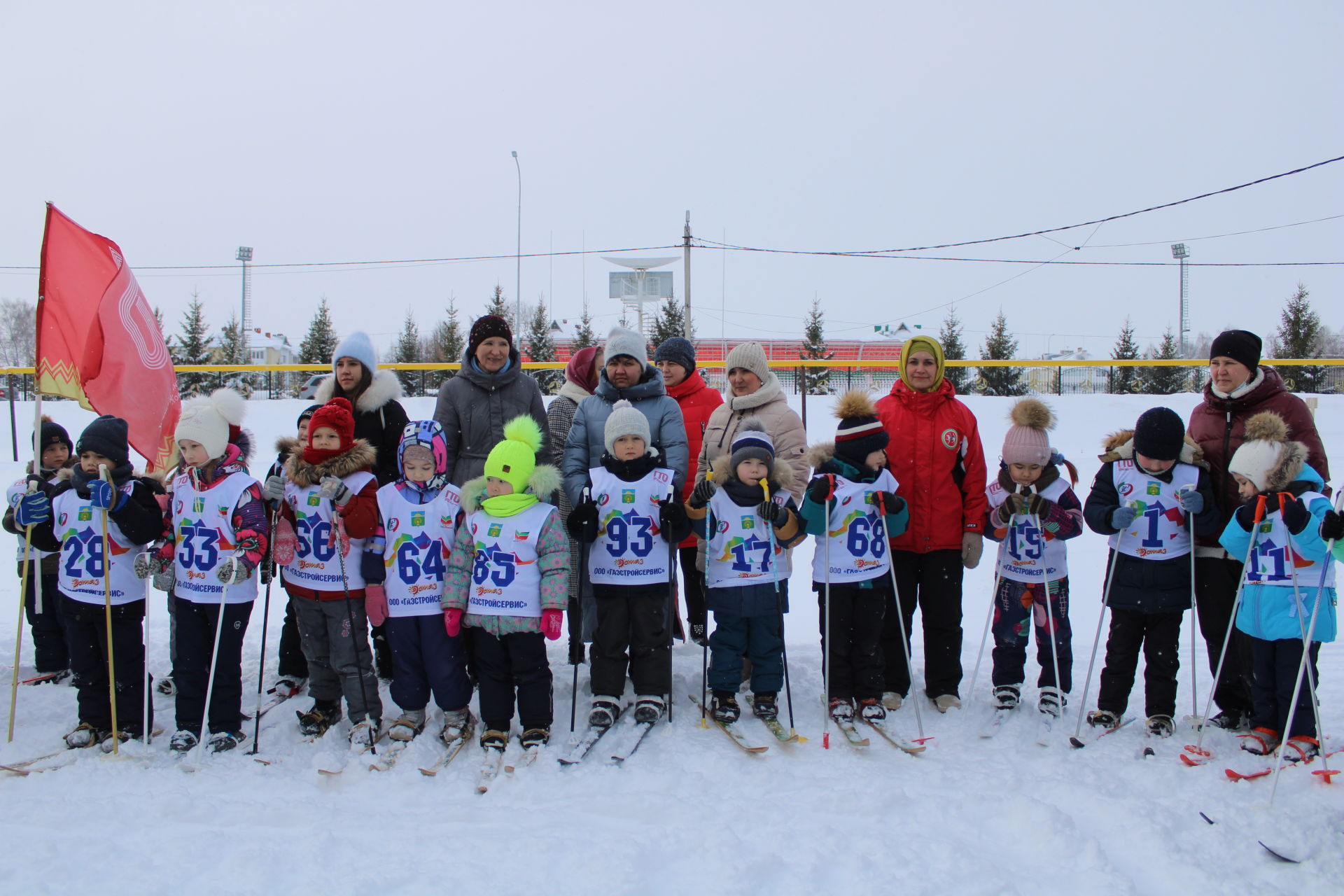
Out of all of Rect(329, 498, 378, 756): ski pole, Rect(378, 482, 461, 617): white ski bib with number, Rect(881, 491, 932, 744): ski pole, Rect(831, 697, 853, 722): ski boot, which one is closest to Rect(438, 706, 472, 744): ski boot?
Rect(329, 498, 378, 756): ski pole

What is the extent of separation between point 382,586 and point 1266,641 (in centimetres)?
395

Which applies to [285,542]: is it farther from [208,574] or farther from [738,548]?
[738,548]

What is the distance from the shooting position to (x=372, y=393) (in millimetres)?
4270

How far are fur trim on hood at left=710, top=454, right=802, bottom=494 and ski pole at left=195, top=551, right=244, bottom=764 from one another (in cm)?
221

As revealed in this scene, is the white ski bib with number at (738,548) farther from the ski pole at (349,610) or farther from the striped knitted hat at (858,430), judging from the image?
the ski pole at (349,610)

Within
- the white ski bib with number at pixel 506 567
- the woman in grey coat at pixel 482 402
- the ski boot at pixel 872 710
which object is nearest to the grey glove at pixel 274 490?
the woman in grey coat at pixel 482 402

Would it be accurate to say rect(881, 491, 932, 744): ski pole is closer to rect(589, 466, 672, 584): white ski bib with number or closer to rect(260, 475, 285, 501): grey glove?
rect(589, 466, 672, 584): white ski bib with number

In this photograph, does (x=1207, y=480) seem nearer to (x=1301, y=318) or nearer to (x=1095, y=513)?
(x=1095, y=513)

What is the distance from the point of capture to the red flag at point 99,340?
4.19 meters

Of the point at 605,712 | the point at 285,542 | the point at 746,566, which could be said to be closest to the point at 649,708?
the point at 605,712

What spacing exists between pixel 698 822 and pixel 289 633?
2.59m

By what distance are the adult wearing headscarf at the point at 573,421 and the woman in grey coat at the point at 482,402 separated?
0.42ft

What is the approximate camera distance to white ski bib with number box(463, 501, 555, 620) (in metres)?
3.56

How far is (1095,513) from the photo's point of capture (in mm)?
3783
